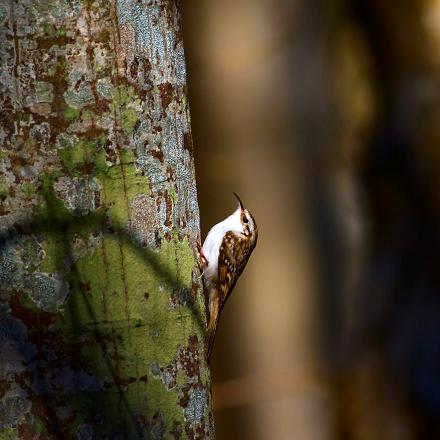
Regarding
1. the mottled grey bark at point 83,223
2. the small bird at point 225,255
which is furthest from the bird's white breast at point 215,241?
the mottled grey bark at point 83,223

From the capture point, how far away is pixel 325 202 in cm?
639

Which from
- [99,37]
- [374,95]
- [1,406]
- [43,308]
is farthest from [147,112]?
[374,95]

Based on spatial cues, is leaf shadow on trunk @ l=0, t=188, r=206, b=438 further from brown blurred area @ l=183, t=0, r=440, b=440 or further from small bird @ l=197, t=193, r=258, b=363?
brown blurred area @ l=183, t=0, r=440, b=440

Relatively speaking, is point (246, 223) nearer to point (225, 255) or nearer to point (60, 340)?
point (225, 255)

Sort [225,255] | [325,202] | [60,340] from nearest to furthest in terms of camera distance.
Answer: [60,340], [225,255], [325,202]

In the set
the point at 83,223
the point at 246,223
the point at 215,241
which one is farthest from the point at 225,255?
the point at 83,223

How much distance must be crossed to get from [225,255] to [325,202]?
278 centimetres

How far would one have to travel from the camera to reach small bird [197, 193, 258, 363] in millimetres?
3570

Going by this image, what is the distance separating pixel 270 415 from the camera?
632cm

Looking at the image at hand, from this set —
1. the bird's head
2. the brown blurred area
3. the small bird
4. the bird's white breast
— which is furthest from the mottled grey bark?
the brown blurred area

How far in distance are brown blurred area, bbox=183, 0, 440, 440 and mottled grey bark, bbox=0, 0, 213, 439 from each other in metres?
3.44

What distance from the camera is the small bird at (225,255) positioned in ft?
11.7

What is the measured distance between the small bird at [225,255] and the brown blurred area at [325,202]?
175cm

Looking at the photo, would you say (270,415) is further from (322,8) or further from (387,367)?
(322,8)
